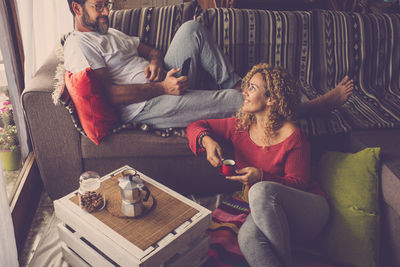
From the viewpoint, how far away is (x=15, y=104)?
187 cm

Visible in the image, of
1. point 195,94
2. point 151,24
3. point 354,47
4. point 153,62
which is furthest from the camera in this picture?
point 354,47

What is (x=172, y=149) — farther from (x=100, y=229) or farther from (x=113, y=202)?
(x=100, y=229)

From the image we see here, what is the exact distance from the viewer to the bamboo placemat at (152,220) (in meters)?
1.21

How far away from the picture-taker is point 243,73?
7.63ft

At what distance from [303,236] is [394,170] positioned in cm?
49

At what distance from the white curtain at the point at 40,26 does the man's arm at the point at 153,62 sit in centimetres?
48

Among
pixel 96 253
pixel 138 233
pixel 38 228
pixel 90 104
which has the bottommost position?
pixel 38 228

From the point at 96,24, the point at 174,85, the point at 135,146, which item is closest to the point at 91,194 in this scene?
the point at 135,146

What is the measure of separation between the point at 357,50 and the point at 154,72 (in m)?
1.39

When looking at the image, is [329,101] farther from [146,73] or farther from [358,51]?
[146,73]

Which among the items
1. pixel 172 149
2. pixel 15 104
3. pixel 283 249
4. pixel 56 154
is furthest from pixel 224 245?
pixel 15 104

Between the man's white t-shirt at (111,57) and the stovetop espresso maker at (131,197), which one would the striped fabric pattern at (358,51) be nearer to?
the man's white t-shirt at (111,57)

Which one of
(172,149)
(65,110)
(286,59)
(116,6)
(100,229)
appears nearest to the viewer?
(100,229)

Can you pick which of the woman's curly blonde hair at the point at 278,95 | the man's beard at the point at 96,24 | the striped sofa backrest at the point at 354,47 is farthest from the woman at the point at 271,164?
the striped sofa backrest at the point at 354,47
